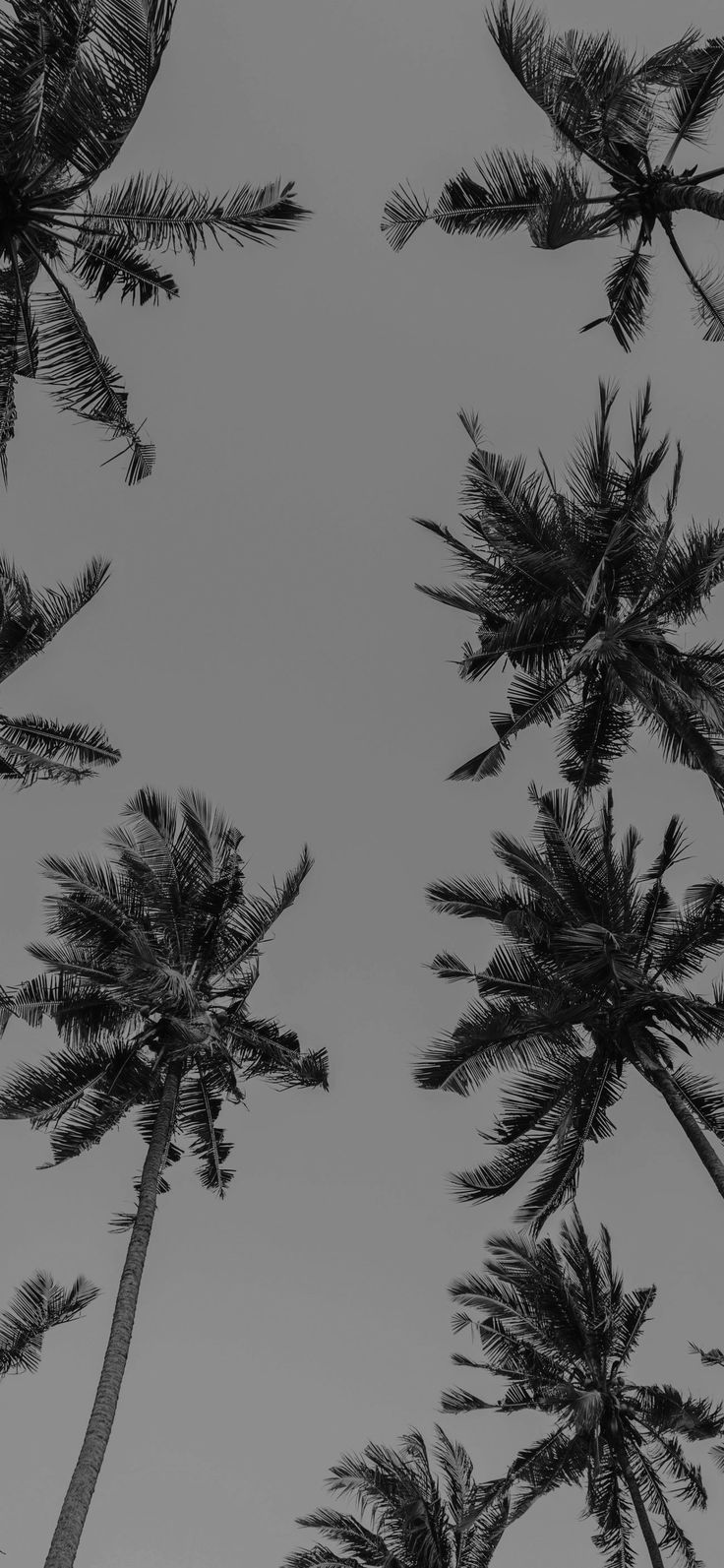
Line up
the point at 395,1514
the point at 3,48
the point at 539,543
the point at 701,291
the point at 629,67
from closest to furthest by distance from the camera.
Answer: the point at 3,48 → the point at 629,67 → the point at 701,291 → the point at 539,543 → the point at 395,1514

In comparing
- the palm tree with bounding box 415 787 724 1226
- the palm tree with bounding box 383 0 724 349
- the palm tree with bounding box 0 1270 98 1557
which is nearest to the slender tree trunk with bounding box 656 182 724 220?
the palm tree with bounding box 383 0 724 349

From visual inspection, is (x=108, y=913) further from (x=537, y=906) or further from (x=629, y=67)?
(x=629, y=67)

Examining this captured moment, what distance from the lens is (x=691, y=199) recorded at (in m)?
10.4

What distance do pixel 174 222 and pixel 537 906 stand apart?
33.5ft

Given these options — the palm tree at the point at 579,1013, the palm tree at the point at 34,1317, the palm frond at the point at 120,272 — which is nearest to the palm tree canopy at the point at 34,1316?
the palm tree at the point at 34,1317

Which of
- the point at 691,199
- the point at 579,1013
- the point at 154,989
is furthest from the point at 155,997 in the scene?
the point at 691,199

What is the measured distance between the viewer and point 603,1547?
17.6m

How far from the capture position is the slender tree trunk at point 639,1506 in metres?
16.6

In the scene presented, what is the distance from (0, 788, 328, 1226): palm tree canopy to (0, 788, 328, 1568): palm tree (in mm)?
18

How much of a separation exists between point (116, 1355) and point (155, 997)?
13.5 ft

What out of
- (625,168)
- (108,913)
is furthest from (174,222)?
(108,913)

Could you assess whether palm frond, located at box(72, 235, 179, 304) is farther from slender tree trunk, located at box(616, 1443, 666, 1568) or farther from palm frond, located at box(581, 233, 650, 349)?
slender tree trunk, located at box(616, 1443, 666, 1568)

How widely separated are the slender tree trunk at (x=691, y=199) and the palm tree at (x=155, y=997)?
962cm

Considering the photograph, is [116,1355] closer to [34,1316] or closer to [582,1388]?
[34,1316]
